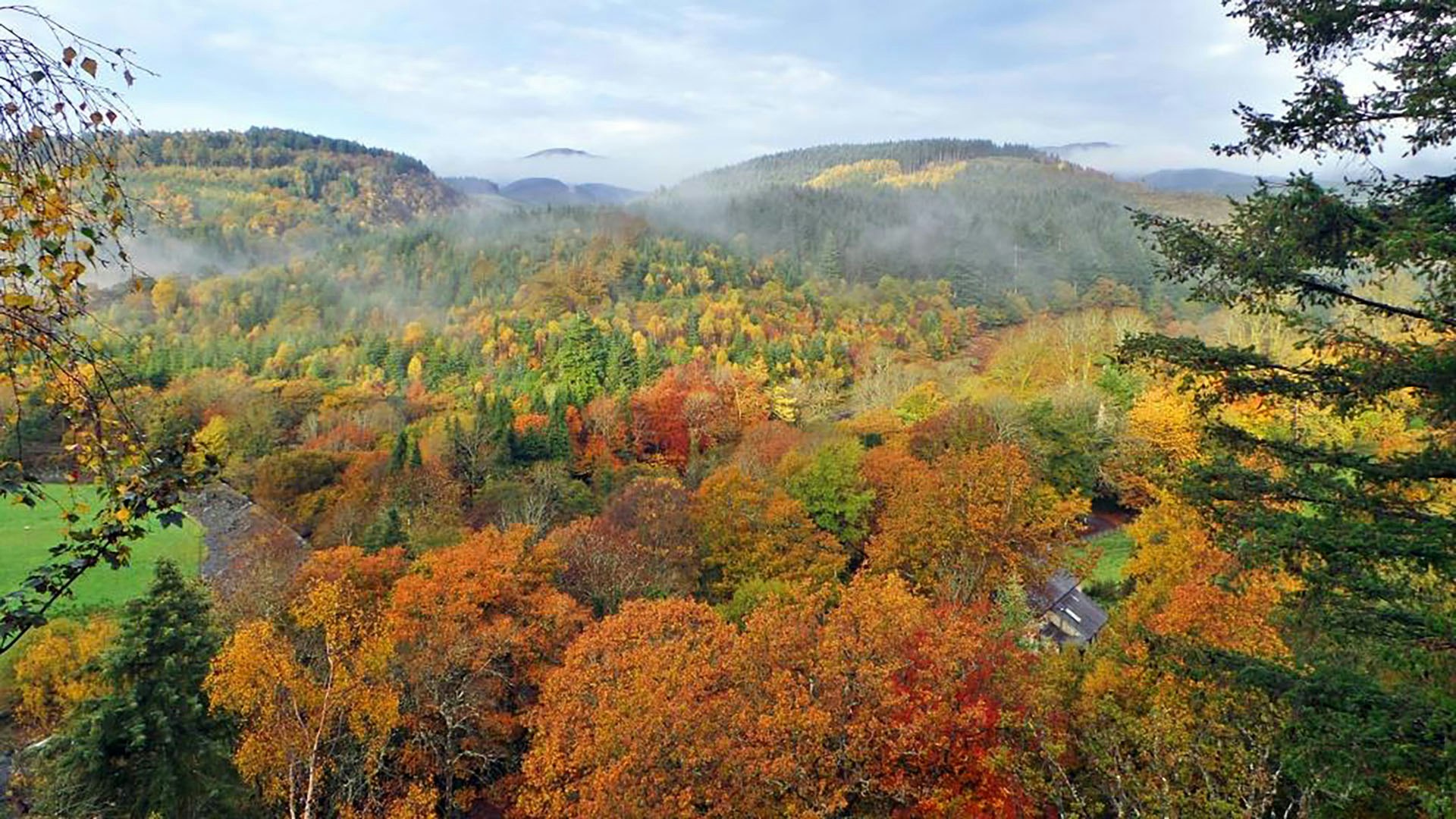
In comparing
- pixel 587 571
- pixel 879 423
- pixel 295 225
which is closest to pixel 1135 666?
pixel 587 571

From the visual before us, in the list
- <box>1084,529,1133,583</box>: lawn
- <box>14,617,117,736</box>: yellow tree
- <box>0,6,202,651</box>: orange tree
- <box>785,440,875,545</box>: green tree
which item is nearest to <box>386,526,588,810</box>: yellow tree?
<box>14,617,117,736</box>: yellow tree

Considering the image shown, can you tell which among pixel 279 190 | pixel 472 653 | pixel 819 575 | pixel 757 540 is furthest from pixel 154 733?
pixel 279 190

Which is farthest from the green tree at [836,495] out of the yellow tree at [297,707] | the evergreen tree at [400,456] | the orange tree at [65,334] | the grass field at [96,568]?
the orange tree at [65,334]

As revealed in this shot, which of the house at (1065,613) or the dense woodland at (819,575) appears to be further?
the house at (1065,613)

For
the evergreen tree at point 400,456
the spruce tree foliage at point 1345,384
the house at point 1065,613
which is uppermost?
the spruce tree foliage at point 1345,384

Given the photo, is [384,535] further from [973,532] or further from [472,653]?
[973,532]

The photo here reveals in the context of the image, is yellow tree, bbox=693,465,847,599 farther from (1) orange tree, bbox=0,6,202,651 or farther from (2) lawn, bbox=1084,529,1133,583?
(1) orange tree, bbox=0,6,202,651

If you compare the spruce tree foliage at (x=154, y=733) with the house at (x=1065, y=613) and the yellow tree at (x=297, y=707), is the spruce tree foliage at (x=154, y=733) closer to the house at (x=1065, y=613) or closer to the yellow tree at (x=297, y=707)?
the yellow tree at (x=297, y=707)
